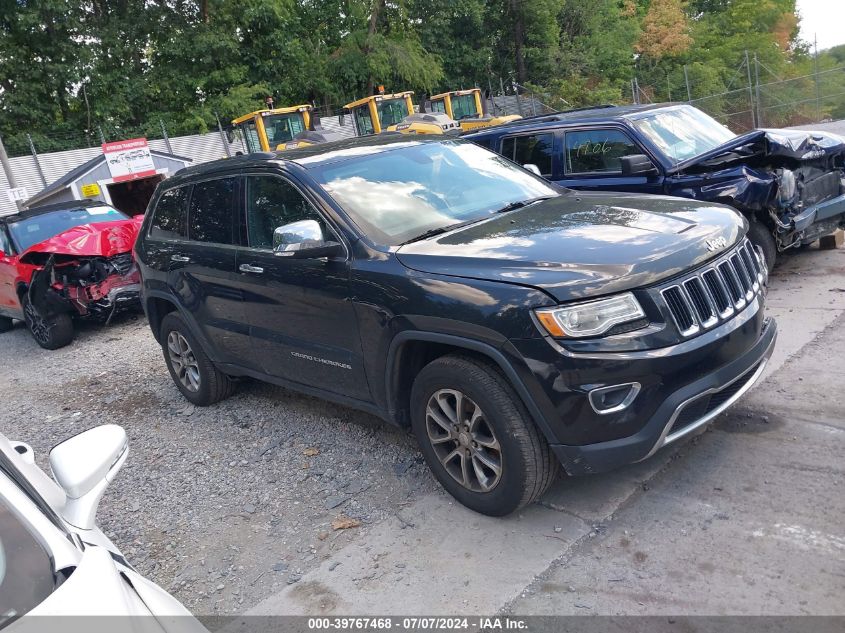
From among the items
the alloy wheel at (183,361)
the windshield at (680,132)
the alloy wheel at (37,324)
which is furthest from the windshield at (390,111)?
the alloy wheel at (183,361)

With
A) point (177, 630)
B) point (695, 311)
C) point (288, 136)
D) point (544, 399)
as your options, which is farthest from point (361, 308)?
point (288, 136)

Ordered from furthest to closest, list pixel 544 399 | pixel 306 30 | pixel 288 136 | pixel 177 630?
pixel 306 30 → pixel 288 136 → pixel 544 399 → pixel 177 630

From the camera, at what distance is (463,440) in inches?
Answer: 136

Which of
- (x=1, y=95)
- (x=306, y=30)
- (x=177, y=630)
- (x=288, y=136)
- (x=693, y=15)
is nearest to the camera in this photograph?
(x=177, y=630)

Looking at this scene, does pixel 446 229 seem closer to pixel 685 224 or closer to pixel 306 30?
pixel 685 224

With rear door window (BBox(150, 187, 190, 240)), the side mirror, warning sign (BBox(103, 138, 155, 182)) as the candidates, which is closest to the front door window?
rear door window (BBox(150, 187, 190, 240))

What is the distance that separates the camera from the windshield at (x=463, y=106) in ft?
69.0

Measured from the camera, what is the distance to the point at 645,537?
Answer: 10.6 ft

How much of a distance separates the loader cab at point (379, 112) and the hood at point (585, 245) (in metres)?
16.4

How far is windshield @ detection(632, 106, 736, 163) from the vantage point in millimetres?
6855

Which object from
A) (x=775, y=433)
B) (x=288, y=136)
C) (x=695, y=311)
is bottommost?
(x=775, y=433)

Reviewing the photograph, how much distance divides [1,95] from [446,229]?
29.8m

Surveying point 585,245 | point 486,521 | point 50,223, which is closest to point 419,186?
point 585,245

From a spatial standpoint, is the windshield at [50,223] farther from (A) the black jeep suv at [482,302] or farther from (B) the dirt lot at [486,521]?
(A) the black jeep suv at [482,302]
